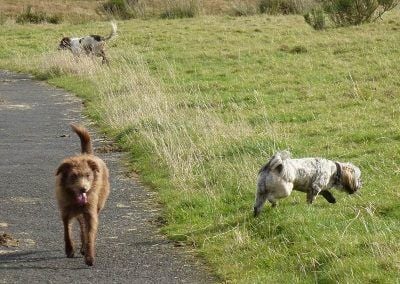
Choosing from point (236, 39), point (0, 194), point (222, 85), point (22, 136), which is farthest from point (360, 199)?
point (236, 39)

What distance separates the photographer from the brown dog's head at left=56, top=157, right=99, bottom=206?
7.91m

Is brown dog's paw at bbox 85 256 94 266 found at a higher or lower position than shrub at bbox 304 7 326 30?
higher

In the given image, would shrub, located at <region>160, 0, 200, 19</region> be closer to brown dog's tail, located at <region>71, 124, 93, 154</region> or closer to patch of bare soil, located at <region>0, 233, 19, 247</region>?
brown dog's tail, located at <region>71, 124, 93, 154</region>

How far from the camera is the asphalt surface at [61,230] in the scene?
7.60 metres

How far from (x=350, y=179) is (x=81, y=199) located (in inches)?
120

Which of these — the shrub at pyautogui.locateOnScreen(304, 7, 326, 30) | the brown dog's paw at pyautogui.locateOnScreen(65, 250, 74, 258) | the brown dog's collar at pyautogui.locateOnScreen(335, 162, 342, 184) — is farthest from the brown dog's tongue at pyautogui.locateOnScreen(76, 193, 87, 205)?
the shrub at pyautogui.locateOnScreen(304, 7, 326, 30)

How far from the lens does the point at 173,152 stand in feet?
39.8

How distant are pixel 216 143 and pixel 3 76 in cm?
1525

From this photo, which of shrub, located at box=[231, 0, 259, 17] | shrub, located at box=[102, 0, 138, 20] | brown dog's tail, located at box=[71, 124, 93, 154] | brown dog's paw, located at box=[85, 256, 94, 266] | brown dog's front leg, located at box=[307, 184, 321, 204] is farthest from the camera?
shrub, located at box=[102, 0, 138, 20]

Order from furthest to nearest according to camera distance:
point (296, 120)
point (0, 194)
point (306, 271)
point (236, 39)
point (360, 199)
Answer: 1. point (236, 39)
2. point (296, 120)
3. point (0, 194)
4. point (360, 199)
5. point (306, 271)

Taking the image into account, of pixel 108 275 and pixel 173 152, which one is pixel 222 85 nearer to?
pixel 173 152

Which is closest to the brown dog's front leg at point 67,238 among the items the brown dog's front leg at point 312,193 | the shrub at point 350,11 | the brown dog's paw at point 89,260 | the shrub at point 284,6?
the brown dog's paw at point 89,260

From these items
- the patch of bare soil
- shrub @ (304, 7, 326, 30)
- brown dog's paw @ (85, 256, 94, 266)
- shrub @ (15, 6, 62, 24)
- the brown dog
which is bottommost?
shrub @ (15, 6, 62, 24)

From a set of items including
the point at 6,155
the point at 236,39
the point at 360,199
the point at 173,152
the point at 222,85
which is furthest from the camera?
the point at 236,39
